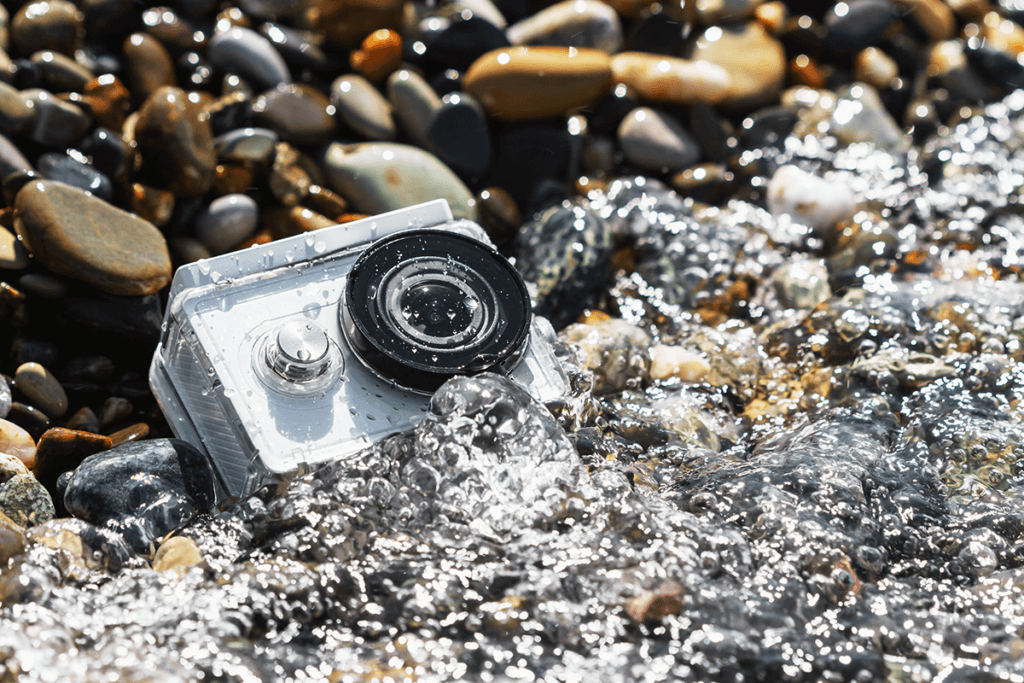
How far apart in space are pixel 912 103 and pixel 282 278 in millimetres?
4131

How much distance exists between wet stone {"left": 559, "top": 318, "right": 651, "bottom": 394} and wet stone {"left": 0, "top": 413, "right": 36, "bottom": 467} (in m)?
1.88

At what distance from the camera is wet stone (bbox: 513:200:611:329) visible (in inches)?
151

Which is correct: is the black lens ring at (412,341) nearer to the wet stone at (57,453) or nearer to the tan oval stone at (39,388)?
the wet stone at (57,453)

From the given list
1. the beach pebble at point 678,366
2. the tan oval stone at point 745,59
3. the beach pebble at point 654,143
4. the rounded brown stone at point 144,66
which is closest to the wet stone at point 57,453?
the rounded brown stone at point 144,66

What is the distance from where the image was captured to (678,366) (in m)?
3.69

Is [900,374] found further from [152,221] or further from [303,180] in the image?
[152,221]

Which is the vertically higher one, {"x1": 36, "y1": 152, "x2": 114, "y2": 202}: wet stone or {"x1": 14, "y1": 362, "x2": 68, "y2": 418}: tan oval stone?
{"x1": 36, "y1": 152, "x2": 114, "y2": 202}: wet stone

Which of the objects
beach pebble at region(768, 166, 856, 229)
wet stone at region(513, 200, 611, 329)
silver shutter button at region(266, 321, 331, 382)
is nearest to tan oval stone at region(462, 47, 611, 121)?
wet stone at region(513, 200, 611, 329)

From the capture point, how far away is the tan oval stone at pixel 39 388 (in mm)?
3113

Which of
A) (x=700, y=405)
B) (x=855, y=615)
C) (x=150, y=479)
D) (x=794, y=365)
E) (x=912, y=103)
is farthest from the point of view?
(x=912, y=103)

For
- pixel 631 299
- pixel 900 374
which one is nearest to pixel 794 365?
pixel 900 374

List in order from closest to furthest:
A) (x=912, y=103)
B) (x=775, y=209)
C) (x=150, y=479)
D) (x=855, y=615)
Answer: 1. (x=855, y=615)
2. (x=150, y=479)
3. (x=775, y=209)
4. (x=912, y=103)

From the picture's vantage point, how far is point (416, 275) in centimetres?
274

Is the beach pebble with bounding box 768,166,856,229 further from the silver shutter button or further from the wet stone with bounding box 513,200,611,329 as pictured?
the silver shutter button
